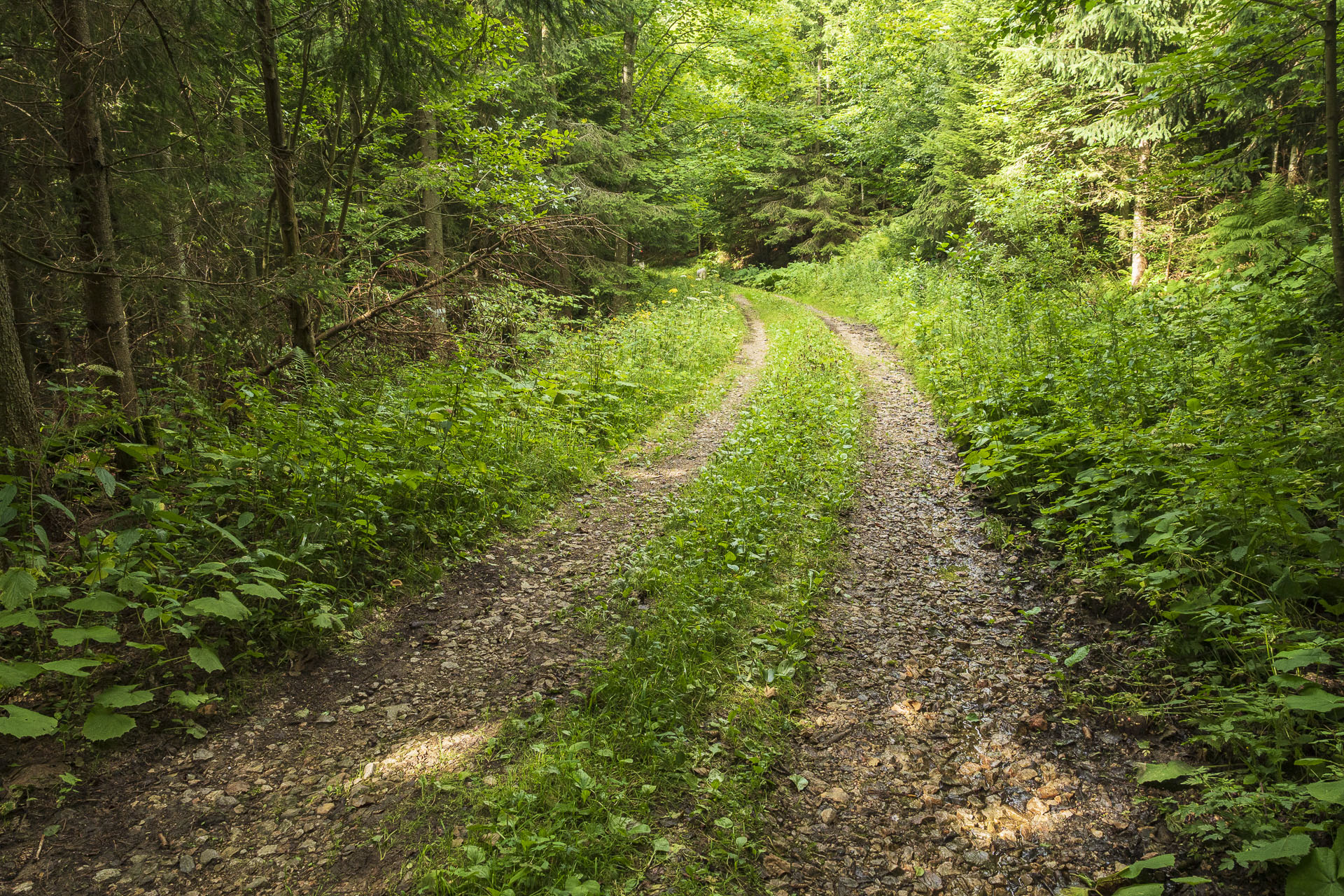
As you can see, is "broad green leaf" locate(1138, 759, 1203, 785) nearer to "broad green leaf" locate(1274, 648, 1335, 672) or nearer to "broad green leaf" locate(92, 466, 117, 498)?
"broad green leaf" locate(1274, 648, 1335, 672)

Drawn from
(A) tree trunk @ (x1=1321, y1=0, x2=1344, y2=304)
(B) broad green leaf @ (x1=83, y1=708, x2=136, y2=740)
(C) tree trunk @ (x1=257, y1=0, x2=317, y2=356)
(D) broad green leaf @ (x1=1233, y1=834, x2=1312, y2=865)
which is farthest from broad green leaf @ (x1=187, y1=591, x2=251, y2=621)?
(A) tree trunk @ (x1=1321, y1=0, x2=1344, y2=304)

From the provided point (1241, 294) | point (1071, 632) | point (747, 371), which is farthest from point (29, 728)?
point (747, 371)

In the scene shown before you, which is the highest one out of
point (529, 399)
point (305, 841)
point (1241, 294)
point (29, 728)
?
point (1241, 294)

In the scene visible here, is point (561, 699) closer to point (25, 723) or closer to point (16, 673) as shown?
point (25, 723)

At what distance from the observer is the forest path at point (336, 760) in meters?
2.76

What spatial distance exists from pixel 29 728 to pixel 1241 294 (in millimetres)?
11442

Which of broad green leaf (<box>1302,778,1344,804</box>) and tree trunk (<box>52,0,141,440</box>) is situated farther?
tree trunk (<box>52,0,141,440</box>)

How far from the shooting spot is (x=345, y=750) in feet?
11.7

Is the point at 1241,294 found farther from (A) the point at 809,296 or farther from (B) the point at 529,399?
(A) the point at 809,296

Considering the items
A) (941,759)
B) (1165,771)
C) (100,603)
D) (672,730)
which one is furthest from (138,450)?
(1165,771)

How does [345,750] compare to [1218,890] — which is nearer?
[1218,890]

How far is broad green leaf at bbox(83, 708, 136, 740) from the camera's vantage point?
3147mm

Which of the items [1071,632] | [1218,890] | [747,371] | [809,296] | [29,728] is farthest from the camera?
[809,296]

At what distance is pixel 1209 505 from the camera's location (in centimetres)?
418
